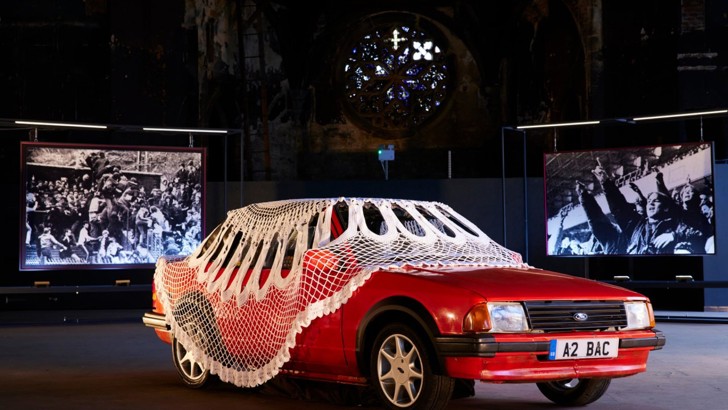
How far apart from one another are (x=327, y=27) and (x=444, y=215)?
17133 millimetres

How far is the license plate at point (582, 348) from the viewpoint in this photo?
6621 millimetres

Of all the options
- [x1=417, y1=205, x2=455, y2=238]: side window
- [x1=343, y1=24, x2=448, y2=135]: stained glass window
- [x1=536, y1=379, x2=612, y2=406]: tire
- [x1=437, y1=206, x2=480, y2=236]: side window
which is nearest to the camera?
[x1=536, y1=379, x2=612, y2=406]: tire

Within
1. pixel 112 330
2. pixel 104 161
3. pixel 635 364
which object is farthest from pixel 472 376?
pixel 104 161

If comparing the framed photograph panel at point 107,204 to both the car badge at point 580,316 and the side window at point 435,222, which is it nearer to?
the side window at point 435,222

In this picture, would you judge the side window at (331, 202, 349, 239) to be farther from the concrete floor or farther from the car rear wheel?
the car rear wheel

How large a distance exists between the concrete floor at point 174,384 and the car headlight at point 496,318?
107cm

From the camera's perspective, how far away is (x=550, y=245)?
16094 millimetres

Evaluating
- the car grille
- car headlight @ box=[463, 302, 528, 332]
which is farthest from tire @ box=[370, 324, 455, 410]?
the car grille

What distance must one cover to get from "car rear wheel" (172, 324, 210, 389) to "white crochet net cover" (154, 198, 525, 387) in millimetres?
24

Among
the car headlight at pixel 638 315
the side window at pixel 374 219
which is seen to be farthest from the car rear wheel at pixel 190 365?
the car headlight at pixel 638 315

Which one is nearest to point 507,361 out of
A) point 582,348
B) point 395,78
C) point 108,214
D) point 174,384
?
point 582,348

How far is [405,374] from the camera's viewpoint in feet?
22.4

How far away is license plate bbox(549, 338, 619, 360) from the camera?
21.7ft

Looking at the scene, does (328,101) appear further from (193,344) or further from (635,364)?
(635,364)
